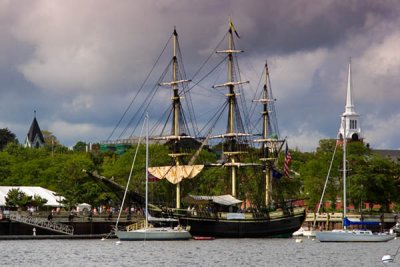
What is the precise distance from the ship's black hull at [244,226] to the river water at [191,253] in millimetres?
5832

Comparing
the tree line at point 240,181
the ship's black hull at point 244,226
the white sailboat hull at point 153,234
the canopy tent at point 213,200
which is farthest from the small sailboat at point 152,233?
the tree line at point 240,181

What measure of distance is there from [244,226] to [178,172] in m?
12.7

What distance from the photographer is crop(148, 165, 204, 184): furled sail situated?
143500 mm

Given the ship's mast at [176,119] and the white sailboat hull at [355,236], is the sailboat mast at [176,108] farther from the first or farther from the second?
the white sailboat hull at [355,236]

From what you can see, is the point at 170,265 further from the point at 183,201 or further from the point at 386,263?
the point at 183,201

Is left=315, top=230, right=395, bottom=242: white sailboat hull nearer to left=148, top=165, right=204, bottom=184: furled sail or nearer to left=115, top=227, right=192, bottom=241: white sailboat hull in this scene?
left=115, top=227, right=192, bottom=241: white sailboat hull

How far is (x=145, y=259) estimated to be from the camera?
94.0m

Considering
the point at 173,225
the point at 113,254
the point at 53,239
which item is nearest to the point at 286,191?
the point at 173,225

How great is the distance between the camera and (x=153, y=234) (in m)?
123

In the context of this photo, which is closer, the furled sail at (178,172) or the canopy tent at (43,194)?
the furled sail at (178,172)

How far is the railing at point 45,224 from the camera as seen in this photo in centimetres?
13212

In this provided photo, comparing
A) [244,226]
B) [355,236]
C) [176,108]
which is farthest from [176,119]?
[355,236]

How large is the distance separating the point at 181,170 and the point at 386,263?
2243 inches

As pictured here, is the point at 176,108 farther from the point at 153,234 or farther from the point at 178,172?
the point at 153,234
